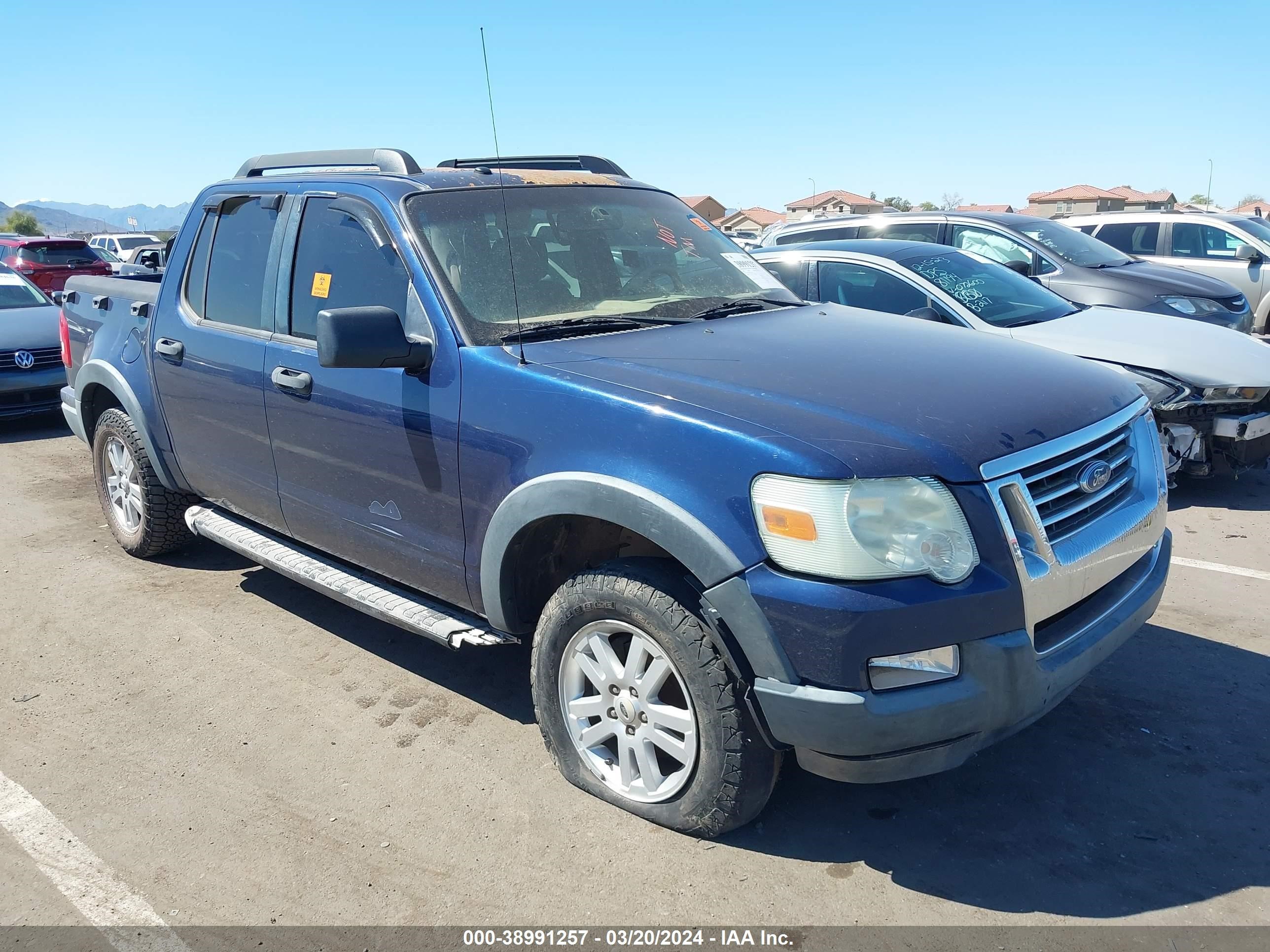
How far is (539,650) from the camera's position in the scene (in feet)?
10.6

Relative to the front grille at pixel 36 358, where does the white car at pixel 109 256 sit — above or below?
above

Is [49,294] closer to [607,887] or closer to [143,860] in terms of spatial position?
[143,860]

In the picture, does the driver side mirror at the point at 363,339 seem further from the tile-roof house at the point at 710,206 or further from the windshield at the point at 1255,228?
the tile-roof house at the point at 710,206

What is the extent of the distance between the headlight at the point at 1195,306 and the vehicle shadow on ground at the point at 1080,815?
19.2ft

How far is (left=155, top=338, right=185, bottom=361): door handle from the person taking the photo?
4695mm

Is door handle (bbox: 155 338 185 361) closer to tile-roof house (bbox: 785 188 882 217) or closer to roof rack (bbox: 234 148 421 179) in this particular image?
roof rack (bbox: 234 148 421 179)

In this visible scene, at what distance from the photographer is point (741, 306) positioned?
12.9ft

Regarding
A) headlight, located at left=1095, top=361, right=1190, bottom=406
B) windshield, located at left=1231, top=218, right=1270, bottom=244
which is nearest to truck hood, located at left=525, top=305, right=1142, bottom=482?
headlight, located at left=1095, top=361, right=1190, bottom=406

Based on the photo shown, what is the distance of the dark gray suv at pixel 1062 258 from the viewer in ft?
28.0

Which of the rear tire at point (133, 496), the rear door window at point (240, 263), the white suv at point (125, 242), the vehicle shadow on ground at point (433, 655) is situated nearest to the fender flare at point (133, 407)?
the rear tire at point (133, 496)

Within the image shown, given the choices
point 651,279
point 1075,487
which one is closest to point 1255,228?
point 651,279

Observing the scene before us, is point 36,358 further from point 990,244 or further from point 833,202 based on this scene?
point 833,202

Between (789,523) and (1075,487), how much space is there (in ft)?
3.10

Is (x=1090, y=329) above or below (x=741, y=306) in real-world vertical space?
below
